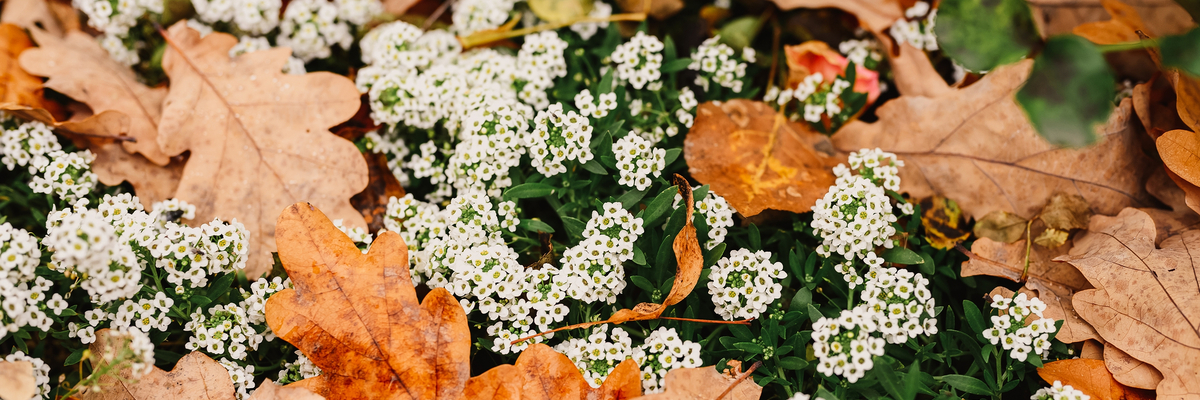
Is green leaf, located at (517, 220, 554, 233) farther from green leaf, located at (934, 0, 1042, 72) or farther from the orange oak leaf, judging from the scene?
the orange oak leaf

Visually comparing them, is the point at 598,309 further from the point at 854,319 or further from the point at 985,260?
the point at 985,260

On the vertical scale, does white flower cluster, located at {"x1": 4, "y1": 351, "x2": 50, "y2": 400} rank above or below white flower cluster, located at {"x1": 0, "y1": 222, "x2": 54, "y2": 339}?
below

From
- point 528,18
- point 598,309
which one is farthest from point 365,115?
point 598,309

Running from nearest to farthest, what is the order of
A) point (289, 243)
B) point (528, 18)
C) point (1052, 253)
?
point (289, 243), point (1052, 253), point (528, 18)

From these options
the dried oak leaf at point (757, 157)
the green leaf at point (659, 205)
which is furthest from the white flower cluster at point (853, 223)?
the green leaf at point (659, 205)

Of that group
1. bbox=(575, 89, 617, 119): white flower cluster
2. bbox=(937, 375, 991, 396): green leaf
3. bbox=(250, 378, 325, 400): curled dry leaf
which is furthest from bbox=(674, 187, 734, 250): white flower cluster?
bbox=(250, 378, 325, 400): curled dry leaf

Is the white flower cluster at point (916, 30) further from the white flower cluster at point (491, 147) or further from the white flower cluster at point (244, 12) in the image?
the white flower cluster at point (244, 12)

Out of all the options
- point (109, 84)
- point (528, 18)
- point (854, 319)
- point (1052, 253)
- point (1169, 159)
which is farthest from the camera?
point (528, 18)
